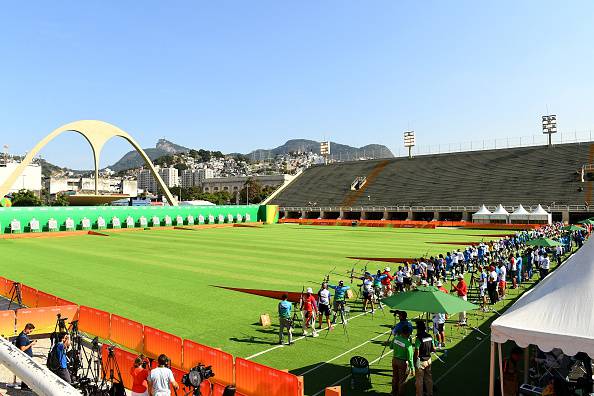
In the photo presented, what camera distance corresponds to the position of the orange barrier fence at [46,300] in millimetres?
16075

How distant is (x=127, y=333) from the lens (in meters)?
13.5

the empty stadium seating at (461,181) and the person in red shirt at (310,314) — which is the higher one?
the empty stadium seating at (461,181)

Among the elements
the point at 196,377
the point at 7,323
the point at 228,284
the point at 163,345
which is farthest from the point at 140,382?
the point at 228,284

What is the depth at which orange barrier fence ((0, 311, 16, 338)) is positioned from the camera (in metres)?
13.9

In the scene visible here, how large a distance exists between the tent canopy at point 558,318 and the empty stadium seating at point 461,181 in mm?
62438

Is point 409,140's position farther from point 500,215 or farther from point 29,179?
point 29,179

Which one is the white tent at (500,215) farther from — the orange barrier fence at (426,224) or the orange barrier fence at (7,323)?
the orange barrier fence at (7,323)

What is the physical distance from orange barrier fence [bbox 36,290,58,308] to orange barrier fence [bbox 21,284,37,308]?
0.40m

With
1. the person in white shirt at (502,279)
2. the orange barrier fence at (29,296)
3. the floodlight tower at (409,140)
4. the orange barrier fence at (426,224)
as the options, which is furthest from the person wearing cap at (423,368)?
the floodlight tower at (409,140)

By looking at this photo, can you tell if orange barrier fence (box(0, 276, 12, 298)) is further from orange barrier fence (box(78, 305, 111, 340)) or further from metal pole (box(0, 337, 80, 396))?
metal pole (box(0, 337, 80, 396))

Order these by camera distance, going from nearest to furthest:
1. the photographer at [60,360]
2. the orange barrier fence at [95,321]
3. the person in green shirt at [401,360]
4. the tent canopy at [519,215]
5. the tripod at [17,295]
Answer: the photographer at [60,360]
the person in green shirt at [401,360]
the orange barrier fence at [95,321]
the tripod at [17,295]
the tent canopy at [519,215]

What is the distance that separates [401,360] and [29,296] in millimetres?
14473

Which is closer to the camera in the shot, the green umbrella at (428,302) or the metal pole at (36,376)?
the metal pole at (36,376)

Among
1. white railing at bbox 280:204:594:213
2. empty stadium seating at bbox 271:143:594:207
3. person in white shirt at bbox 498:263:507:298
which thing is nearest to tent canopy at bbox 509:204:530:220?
white railing at bbox 280:204:594:213
